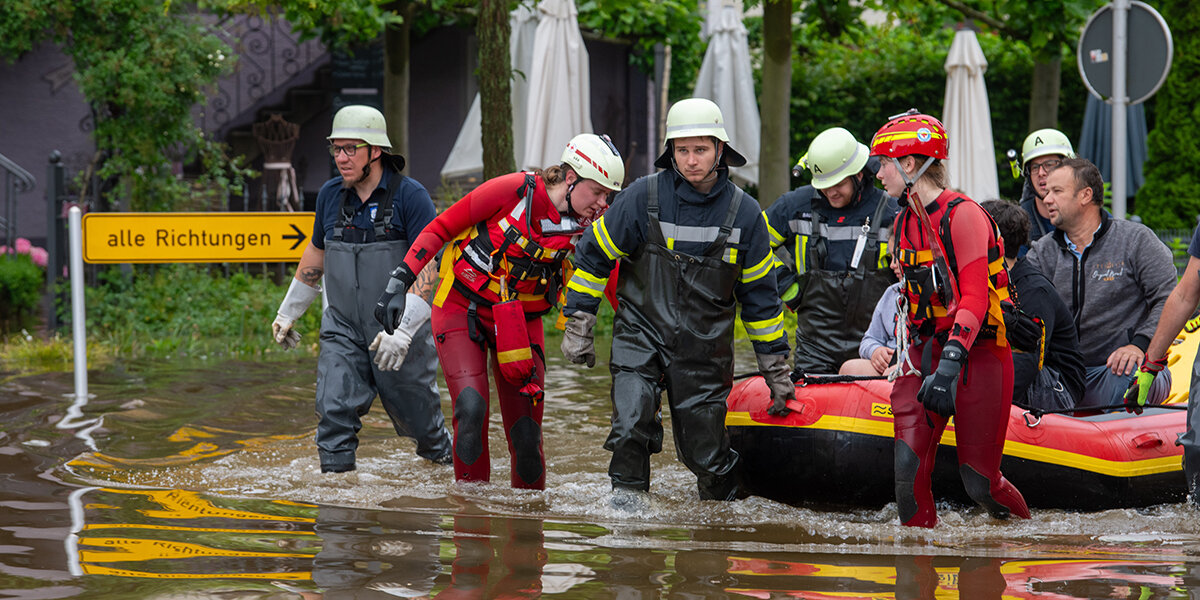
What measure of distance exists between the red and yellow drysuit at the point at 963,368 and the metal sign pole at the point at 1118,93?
395 cm

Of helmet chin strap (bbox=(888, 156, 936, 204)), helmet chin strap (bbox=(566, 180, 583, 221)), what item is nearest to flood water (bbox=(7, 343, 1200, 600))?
helmet chin strap (bbox=(566, 180, 583, 221))

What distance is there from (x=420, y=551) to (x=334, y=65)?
1365 cm

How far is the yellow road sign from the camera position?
28.1 ft

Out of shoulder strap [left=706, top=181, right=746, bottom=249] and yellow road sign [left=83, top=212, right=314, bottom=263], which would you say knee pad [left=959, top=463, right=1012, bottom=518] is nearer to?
shoulder strap [left=706, top=181, right=746, bottom=249]

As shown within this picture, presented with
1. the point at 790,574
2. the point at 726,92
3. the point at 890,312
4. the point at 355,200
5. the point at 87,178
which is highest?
the point at 726,92

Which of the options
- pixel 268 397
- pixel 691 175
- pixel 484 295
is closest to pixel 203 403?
pixel 268 397

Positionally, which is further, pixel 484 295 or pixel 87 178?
pixel 87 178

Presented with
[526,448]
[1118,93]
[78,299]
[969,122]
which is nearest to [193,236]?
[78,299]

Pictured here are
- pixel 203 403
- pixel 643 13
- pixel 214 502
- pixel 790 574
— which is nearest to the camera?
pixel 790 574

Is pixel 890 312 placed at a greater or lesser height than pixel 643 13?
lesser

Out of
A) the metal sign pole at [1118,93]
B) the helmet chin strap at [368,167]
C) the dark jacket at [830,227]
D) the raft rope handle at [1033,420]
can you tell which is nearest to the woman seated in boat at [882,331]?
the dark jacket at [830,227]

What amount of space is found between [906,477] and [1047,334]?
1.10 metres

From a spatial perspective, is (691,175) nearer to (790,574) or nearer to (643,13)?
(790,574)

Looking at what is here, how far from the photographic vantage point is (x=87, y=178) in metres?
13.8
